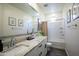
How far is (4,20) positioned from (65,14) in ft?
7.84

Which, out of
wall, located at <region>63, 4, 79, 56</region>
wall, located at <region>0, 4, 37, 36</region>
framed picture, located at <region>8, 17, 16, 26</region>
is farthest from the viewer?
wall, located at <region>63, 4, 79, 56</region>

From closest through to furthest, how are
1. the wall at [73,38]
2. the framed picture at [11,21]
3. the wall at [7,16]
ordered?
the wall at [7,16] < the framed picture at [11,21] < the wall at [73,38]

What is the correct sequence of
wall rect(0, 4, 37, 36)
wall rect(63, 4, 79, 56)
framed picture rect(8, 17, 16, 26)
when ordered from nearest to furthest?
wall rect(0, 4, 37, 36)
framed picture rect(8, 17, 16, 26)
wall rect(63, 4, 79, 56)

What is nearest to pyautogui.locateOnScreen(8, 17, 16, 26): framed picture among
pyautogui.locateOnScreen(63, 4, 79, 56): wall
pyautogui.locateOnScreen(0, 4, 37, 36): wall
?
pyautogui.locateOnScreen(0, 4, 37, 36): wall

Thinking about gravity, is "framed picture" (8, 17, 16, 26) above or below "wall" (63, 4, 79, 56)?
above

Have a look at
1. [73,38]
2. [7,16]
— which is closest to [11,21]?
[7,16]

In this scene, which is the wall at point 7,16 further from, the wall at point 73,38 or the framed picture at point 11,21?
the wall at point 73,38

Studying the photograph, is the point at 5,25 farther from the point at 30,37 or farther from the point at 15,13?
the point at 30,37

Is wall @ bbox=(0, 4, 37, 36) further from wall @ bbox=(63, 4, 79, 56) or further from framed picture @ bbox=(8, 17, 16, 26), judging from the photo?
wall @ bbox=(63, 4, 79, 56)

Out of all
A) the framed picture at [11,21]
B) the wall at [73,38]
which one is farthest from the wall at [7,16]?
the wall at [73,38]

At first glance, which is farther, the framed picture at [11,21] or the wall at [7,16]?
the framed picture at [11,21]

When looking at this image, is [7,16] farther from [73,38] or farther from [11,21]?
[73,38]

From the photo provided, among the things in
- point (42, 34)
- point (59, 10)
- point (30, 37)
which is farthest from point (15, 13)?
point (59, 10)

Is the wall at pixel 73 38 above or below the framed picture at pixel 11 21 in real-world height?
below
